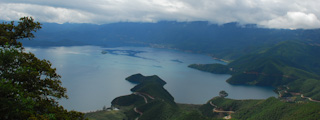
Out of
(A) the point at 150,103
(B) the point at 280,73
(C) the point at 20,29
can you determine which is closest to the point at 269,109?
(A) the point at 150,103

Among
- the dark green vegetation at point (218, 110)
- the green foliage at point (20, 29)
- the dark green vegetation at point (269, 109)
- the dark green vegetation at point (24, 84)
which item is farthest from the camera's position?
the dark green vegetation at point (218, 110)

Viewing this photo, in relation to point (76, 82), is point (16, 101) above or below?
above

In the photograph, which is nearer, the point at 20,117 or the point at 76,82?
the point at 20,117

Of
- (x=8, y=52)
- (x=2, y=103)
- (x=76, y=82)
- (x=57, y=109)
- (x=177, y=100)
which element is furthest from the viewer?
(x=76, y=82)

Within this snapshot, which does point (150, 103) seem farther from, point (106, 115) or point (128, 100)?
point (128, 100)

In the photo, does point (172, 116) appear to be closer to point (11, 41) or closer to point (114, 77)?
point (11, 41)

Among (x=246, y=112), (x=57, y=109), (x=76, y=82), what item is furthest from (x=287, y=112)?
(x=76, y=82)

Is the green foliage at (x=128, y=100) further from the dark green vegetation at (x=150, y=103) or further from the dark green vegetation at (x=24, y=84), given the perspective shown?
the dark green vegetation at (x=24, y=84)

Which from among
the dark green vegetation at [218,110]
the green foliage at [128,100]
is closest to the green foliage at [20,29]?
the dark green vegetation at [218,110]
